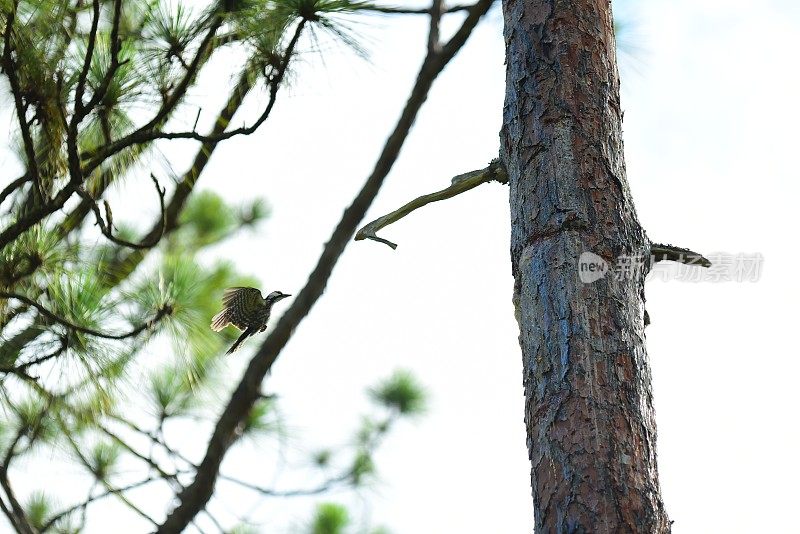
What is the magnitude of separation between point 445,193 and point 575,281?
30cm

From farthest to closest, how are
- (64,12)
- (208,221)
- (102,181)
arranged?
(208,221) → (102,181) → (64,12)

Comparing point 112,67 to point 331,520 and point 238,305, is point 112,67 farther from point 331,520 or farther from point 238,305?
point 331,520

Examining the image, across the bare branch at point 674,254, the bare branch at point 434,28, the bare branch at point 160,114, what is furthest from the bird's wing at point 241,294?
the bare branch at point 674,254

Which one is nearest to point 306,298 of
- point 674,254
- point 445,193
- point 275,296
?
point 275,296

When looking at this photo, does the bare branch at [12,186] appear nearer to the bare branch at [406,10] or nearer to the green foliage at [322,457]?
the bare branch at [406,10]

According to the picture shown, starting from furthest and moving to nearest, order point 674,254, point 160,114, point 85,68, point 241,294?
point 241,294 → point 160,114 → point 85,68 → point 674,254

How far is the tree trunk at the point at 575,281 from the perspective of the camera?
41.3 inches

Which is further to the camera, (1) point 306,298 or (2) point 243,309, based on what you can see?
(1) point 306,298

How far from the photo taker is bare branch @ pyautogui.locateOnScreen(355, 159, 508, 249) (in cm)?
136

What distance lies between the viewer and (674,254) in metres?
1.30

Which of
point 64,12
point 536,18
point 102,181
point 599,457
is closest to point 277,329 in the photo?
point 102,181

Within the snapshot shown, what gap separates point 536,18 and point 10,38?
105 cm

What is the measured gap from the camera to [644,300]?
48.8 inches

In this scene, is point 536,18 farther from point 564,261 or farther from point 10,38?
point 10,38
